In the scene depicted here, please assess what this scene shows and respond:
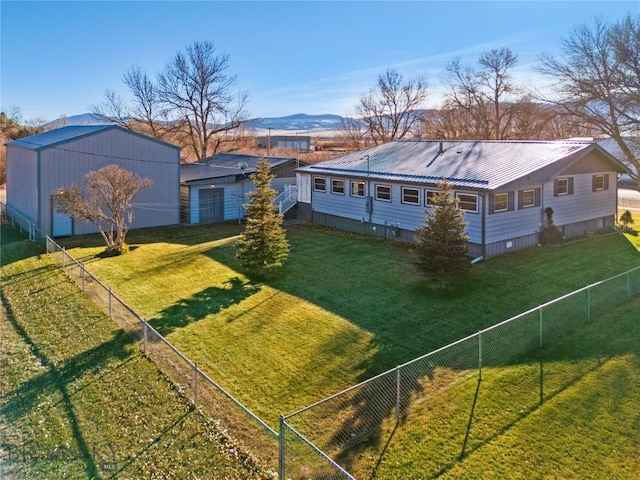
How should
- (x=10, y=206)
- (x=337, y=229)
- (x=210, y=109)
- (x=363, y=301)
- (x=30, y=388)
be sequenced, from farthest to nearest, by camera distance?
(x=210, y=109) < (x=10, y=206) < (x=337, y=229) < (x=363, y=301) < (x=30, y=388)

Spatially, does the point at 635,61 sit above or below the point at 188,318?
above

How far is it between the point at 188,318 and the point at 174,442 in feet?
19.3

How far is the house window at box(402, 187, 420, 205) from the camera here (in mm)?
22750

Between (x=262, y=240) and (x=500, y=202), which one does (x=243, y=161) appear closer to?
(x=262, y=240)

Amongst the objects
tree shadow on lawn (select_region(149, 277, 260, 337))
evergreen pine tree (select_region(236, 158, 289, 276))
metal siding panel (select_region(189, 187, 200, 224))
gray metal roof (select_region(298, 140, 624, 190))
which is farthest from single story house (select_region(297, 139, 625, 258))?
tree shadow on lawn (select_region(149, 277, 260, 337))

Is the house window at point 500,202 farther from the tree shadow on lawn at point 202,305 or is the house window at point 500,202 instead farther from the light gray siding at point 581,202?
the tree shadow on lawn at point 202,305

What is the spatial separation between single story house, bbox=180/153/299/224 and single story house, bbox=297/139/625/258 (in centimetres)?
286

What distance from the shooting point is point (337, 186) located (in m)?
27.2

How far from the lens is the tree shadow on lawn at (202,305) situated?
14.2 m

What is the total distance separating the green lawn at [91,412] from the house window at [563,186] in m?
19.0

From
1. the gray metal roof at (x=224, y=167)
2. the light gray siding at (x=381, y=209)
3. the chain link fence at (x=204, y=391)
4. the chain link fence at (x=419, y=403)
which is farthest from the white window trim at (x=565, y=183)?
the chain link fence at (x=204, y=391)

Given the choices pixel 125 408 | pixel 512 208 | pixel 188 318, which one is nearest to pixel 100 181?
pixel 188 318

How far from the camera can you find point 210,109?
174 feet

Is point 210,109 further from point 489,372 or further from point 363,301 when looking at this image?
point 489,372
